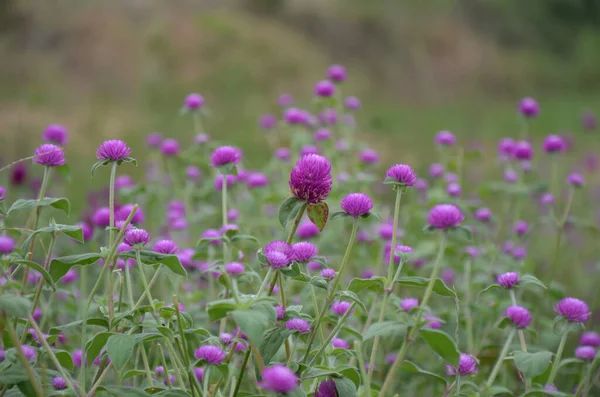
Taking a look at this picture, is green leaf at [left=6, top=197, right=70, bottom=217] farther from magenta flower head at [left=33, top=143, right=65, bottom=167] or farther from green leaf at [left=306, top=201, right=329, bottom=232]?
green leaf at [left=306, top=201, right=329, bottom=232]

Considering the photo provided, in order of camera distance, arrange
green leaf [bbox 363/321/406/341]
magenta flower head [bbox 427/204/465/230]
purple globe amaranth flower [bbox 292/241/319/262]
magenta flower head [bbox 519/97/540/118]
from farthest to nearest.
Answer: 1. magenta flower head [bbox 519/97/540/118]
2. purple globe amaranth flower [bbox 292/241/319/262]
3. magenta flower head [bbox 427/204/465/230]
4. green leaf [bbox 363/321/406/341]

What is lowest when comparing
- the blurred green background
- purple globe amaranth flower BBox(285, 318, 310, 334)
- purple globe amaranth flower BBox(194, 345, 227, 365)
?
the blurred green background

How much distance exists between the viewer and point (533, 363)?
1153 mm

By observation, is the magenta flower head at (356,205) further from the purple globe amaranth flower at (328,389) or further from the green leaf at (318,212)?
the purple globe amaranth flower at (328,389)

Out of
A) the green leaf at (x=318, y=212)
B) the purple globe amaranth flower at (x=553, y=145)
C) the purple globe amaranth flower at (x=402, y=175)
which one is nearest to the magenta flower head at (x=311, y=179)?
the green leaf at (x=318, y=212)

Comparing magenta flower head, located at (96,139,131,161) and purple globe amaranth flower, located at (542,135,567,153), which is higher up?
magenta flower head, located at (96,139,131,161)

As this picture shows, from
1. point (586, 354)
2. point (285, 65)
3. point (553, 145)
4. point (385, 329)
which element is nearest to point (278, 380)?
point (385, 329)

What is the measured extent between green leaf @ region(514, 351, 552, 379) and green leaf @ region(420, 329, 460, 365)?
23cm

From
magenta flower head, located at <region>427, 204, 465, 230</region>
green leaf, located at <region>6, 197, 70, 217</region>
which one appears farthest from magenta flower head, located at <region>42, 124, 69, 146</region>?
magenta flower head, located at <region>427, 204, 465, 230</region>

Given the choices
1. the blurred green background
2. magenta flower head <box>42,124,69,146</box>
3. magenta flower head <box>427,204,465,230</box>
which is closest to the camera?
magenta flower head <box>427,204,465,230</box>

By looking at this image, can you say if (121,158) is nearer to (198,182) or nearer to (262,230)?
(262,230)

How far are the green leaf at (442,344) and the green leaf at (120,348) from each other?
456 millimetres

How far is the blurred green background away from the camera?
7.79 meters

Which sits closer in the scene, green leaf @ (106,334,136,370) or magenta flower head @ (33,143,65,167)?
green leaf @ (106,334,136,370)
